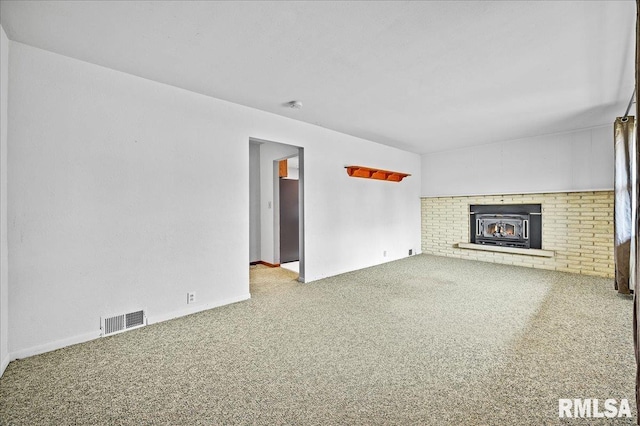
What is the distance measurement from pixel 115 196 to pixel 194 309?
4.71ft

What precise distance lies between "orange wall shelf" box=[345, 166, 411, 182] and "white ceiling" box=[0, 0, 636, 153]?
4.70 ft

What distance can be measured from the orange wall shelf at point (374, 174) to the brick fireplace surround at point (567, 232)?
1544mm

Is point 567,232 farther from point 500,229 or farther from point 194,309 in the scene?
point 194,309

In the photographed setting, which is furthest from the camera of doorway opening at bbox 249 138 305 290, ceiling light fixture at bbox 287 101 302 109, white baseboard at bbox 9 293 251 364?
doorway opening at bbox 249 138 305 290

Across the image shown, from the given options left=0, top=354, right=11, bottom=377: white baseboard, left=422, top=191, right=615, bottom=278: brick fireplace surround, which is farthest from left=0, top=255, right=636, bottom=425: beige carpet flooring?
left=422, top=191, right=615, bottom=278: brick fireplace surround

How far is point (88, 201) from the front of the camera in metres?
2.52

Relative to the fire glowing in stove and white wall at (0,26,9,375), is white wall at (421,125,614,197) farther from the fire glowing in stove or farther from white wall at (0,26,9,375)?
white wall at (0,26,9,375)

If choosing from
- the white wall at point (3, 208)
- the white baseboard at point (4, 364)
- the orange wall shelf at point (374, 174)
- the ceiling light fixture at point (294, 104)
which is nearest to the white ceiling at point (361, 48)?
the ceiling light fixture at point (294, 104)

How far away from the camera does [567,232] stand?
5.01 metres

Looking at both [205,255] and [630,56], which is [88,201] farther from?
[630,56]

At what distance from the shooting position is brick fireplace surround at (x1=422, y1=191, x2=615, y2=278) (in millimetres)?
4648

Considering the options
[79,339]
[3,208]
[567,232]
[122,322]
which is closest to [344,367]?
[122,322]

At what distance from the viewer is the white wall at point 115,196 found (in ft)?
7.41

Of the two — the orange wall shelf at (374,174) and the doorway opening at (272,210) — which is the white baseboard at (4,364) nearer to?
the doorway opening at (272,210)
